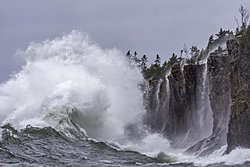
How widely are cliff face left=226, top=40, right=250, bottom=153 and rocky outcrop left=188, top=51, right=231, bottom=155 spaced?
403 cm

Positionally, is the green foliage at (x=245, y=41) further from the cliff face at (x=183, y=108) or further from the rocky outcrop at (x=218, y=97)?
the cliff face at (x=183, y=108)

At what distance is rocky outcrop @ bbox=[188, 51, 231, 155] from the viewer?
40.9m

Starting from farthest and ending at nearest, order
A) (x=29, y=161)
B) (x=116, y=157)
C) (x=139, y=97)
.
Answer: (x=139, y=97) < (x=116, y=157) < (x=29, y=161)

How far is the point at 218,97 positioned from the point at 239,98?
750 centimetres

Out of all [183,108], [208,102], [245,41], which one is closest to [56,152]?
[245,41]

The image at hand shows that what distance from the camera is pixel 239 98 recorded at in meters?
35.3

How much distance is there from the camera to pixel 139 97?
210ft

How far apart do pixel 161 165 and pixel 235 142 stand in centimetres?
506

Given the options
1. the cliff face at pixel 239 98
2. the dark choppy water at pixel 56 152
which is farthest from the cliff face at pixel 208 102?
the dark choppy water at pixel 56 152

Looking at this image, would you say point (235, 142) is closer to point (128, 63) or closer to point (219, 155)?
point (219, 155)

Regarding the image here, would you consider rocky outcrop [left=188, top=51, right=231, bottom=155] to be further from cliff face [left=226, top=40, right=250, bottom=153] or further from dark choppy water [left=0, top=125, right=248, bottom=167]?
dark choppy water [left=0, top=125, right=248, bottom=167]

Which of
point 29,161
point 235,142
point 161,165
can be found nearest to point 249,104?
point 235,142

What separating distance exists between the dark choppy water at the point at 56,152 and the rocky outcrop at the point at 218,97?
4.64m

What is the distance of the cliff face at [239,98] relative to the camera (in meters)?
34.8
